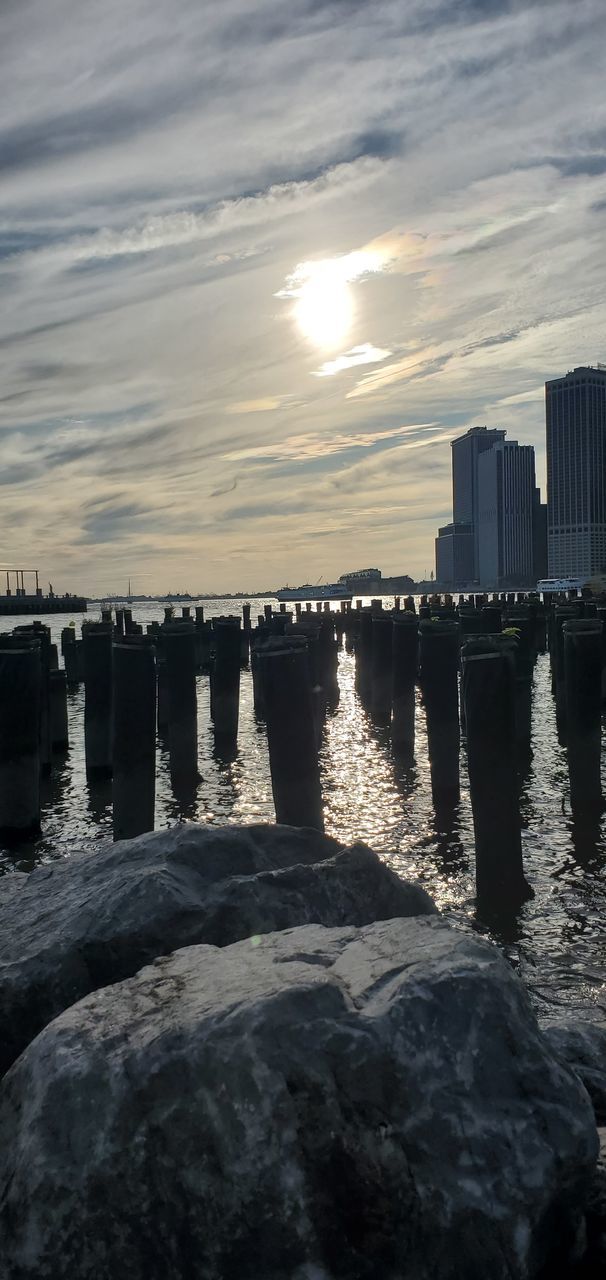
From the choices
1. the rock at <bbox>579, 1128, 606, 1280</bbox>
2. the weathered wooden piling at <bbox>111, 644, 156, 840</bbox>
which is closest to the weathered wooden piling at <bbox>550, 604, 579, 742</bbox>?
the weathered wooden piling at <bbox>111, 644, 156, 840</bbox>

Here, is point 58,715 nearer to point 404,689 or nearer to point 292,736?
point 404,689

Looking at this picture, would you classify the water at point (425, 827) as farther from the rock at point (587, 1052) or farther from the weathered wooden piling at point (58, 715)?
the rock at point (587, 1052)

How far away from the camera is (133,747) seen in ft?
37.4

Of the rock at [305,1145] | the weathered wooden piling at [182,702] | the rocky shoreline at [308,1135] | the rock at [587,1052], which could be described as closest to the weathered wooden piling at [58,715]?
the weathered wooden piling at [182,702]

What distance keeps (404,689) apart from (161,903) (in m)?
13.7

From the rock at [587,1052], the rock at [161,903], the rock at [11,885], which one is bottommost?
the rock at [587,1052]

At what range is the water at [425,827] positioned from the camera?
812cm

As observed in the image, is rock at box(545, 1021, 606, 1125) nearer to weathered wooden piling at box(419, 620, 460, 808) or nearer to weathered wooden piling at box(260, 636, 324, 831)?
weathered wooden piling at box(260, 636, 324, 831)

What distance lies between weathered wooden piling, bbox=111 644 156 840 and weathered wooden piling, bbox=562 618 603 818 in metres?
5.84

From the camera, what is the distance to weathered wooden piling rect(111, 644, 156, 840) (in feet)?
37.1

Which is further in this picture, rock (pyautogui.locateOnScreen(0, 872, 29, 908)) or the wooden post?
the wooden post

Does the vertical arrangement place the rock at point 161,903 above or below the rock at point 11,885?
above

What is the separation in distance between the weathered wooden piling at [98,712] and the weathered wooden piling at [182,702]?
1.45 meters

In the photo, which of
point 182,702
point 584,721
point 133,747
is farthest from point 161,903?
point 182,702
